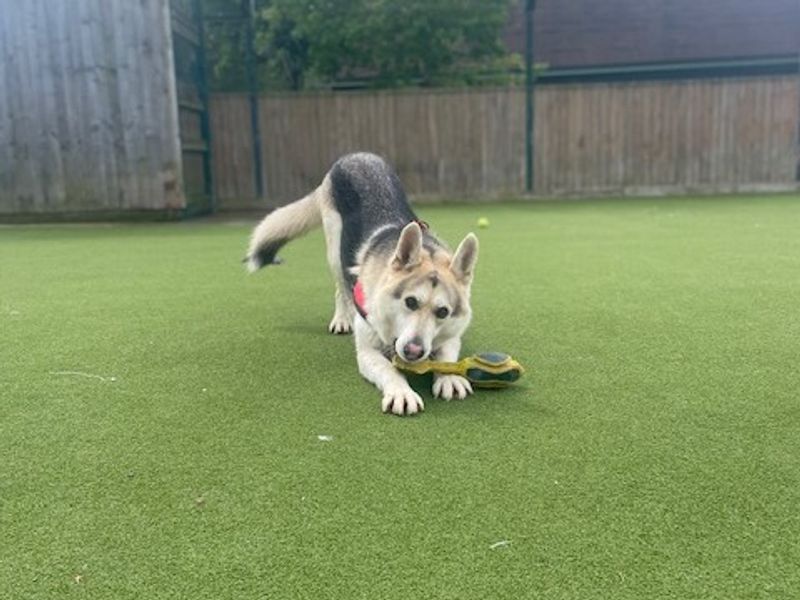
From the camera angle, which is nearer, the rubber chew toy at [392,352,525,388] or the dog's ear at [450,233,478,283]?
the rubber chew toy at [392,352,525,388]

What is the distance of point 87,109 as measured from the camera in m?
9.16

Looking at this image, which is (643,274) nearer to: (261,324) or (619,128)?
(261,324)

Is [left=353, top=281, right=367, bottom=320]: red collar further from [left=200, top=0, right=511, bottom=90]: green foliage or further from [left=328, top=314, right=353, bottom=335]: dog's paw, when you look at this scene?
[left=200, top=0, right=511, bottom=90]: green foliage

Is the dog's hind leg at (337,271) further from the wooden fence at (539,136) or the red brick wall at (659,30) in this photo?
the red brick wall at (659,30)

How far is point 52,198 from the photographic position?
370 inches

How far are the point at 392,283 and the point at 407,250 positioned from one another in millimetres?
150

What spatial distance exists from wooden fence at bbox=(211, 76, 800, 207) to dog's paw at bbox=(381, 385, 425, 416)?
979cm

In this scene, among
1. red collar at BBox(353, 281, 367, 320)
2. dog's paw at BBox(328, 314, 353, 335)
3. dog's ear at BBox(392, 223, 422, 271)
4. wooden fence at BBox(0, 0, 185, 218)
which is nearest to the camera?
dog's ear at BBox(392, 223, 422, 271)

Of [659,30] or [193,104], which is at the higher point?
[659,30]

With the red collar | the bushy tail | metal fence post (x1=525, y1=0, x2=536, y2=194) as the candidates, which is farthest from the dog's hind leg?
metal fence post (x1=525, y1=0, x2=536, y2=194)

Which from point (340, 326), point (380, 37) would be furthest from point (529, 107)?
point (340, 326)

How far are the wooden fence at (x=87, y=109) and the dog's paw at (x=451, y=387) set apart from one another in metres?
7.71

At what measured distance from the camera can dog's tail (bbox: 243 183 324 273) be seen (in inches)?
162

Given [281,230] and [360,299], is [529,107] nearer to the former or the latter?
[281,230]
